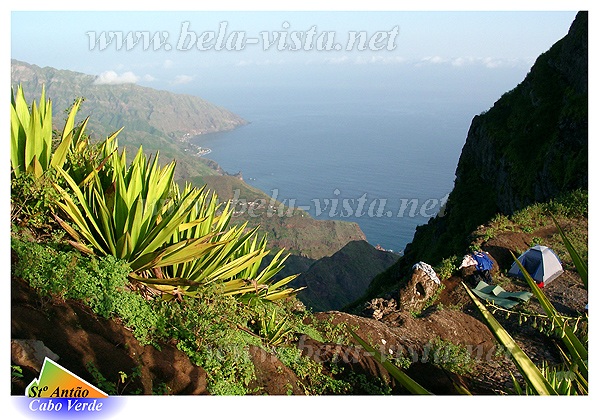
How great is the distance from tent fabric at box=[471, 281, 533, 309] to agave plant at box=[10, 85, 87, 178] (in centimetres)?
731

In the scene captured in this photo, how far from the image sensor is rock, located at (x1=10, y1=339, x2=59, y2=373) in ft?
10.5

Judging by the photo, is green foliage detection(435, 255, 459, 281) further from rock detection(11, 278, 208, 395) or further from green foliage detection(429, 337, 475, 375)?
rock detection(11, 278, 208, 395)

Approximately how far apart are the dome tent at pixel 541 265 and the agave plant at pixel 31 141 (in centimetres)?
913

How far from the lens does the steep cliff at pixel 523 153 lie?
20812mm

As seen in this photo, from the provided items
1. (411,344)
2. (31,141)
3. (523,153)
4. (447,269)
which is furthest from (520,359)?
(523,153)

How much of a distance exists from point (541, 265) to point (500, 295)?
1.65m

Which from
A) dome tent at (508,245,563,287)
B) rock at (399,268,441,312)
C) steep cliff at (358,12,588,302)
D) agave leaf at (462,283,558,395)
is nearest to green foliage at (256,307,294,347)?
agave leaf at (462,283,558,395)

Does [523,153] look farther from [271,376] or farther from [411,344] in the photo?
[271,376]

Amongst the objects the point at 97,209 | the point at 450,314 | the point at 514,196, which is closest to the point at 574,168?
the point at 514,196

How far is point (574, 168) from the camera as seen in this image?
1880 centimetres

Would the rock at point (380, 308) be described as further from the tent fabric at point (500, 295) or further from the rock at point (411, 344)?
the tent fabric at point (500, 295)

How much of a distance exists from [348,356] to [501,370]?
2449 millimetres

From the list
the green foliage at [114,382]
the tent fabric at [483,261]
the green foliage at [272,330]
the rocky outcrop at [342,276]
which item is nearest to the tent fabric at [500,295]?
the tent fabric at [483,261]
